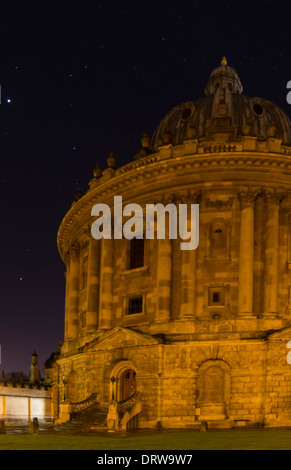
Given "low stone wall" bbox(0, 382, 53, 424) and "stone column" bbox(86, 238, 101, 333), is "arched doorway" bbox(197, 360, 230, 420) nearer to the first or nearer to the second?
"stone column" bbox(86, 238, 101, 333)

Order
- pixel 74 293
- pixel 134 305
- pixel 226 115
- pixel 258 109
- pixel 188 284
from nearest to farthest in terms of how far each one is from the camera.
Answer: pixel 188 284 < pixel 134 305 < pixel 226 115 < pixel 258 109 < pixel 74 293

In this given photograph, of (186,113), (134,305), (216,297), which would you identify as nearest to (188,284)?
(216,297)

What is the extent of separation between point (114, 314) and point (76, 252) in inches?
371

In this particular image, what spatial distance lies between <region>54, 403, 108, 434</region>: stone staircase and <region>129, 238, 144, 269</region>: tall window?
10.0 meters

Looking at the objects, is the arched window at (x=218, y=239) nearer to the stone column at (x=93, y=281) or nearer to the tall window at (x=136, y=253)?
the tall window at (x=136, y=253)

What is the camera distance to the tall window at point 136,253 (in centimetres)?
4556

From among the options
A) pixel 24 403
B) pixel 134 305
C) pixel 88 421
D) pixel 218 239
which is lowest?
pixel 24 403

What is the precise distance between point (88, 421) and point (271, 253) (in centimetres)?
1569

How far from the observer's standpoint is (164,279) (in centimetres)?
4253

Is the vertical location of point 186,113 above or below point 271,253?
above

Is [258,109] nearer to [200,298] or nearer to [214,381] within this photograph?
[200,298]

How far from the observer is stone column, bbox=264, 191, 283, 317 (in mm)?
40556
